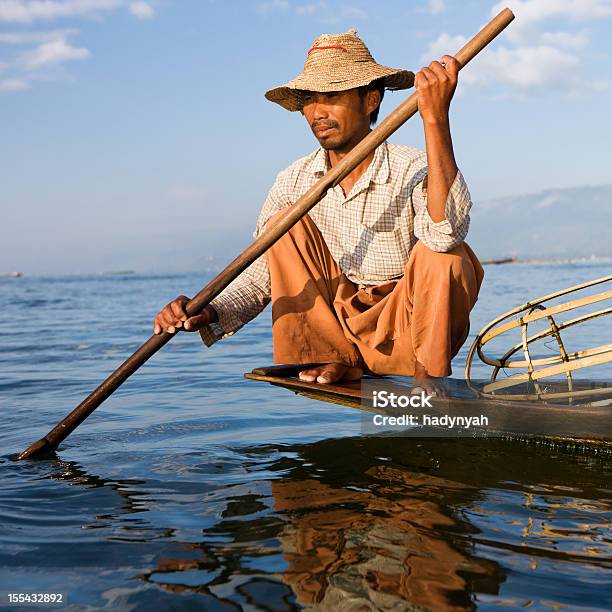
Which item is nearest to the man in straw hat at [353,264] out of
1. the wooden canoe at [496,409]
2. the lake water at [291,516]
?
the wooden canoe at [496,409]

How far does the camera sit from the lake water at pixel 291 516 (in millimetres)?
2078

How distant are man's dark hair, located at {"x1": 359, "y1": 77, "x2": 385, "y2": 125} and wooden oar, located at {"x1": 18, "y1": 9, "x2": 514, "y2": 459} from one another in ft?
1.95

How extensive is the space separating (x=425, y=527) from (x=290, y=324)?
1.47 metres

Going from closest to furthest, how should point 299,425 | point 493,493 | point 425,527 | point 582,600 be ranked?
point 582,600 < point 425,527 < point 493,493 < point 299,425

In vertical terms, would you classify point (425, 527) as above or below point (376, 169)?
below

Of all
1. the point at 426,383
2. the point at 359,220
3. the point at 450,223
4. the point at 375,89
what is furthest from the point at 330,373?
the point at 375,89

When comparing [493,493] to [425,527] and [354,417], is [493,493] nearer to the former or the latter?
[425,527]

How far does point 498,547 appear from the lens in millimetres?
2311

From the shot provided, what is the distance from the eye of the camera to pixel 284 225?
10.8 feet

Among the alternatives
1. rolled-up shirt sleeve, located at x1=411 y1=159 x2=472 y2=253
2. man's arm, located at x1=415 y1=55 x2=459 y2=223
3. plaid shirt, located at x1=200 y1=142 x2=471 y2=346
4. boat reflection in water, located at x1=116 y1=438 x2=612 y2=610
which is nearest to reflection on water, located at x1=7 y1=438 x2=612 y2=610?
boat reflection in water, located at x1=116 y1=438 x2=612 y2=610

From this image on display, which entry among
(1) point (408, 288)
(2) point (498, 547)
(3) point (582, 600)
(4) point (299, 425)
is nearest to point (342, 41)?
(1) point (408, 288)

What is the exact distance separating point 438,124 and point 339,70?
0.74 meters

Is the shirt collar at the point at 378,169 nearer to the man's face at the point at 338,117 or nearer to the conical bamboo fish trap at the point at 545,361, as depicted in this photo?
the man's face at the point at 338,117

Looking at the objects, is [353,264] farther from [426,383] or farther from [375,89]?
[375,89]
